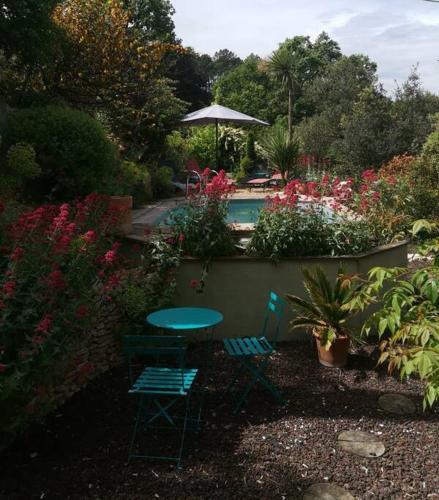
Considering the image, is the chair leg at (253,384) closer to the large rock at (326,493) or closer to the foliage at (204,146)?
the large rock at (326,493)

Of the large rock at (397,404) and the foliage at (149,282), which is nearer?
the large rock at (397,404)

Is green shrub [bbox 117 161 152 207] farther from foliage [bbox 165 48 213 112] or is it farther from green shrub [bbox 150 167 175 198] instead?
foliage [bbox 165 48 213 112]

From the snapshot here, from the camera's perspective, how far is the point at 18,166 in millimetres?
5574

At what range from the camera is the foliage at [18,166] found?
557 centimetres

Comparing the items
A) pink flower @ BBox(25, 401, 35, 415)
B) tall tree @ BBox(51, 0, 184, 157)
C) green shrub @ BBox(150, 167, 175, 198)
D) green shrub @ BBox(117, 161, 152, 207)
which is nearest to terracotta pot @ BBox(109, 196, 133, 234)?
pink flower @ BBox(25, 401, 35, 415)

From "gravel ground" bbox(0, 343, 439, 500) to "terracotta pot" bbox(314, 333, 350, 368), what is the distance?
1.04 ft

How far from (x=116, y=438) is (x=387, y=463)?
5.48 ft

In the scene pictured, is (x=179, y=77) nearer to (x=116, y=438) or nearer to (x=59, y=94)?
(x=59, y=94)

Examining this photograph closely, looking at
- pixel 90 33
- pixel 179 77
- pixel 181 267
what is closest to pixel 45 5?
pixel 90 33

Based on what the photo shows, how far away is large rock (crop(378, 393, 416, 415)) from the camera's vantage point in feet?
11.7

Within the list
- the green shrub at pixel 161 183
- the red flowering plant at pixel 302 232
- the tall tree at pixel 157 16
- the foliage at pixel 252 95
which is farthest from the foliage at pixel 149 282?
the foliage at pixel 252 95

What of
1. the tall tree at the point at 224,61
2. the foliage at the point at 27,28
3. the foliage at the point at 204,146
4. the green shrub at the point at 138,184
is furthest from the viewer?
the tall tree at the point at 224,61

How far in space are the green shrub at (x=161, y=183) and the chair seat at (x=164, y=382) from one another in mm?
10305

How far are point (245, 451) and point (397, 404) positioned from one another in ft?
4.26
